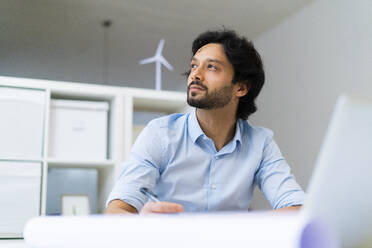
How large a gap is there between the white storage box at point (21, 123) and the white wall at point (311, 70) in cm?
193

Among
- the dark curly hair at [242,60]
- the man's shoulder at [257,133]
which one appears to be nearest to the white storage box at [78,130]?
the dark curly hair at [242,60]

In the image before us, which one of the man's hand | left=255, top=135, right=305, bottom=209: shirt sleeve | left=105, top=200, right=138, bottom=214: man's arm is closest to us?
the man's hand

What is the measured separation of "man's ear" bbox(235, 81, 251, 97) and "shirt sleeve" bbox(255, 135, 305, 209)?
0.34m

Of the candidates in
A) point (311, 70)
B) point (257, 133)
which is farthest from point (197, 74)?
point (311, 70)

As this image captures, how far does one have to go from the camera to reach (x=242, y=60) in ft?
5.89

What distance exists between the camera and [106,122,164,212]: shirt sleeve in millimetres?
1260

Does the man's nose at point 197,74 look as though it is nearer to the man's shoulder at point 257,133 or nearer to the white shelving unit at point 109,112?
the man's shoulder at point 257,133

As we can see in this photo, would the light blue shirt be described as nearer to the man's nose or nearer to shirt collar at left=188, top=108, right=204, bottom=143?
shirt collar at left=188, top=108, right=204, bottom=143

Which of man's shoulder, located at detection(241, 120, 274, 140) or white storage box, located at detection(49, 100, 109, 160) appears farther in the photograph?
white storage box, located at detection(49, 100, 109, 160)

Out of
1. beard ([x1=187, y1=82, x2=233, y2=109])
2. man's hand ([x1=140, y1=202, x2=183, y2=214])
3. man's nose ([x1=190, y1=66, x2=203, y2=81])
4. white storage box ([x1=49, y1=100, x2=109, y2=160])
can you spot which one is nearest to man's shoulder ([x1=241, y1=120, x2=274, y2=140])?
beard ([x1=187, y1=82, x2=233, y2=109])

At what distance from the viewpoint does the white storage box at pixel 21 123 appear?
7.02ft

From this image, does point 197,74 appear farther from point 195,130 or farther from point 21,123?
point 21,123

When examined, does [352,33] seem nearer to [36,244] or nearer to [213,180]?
[213,180]

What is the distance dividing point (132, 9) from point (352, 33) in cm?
170
